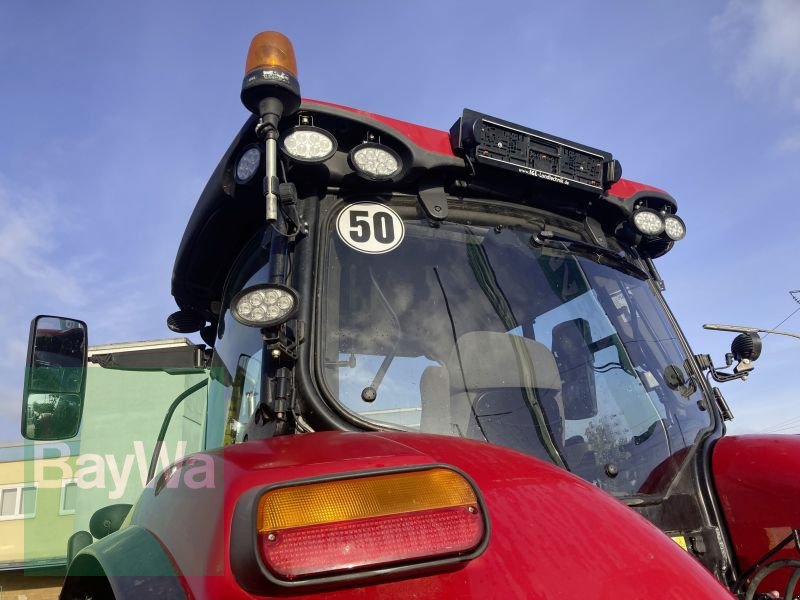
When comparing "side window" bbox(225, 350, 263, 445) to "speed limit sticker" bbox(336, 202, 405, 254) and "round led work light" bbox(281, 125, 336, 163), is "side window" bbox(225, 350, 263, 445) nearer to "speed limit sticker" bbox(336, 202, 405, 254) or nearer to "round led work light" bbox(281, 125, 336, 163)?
"speed limit sticker" bbox(336, 202, 405, 254)

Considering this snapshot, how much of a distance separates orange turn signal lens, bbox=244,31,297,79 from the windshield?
503 mm

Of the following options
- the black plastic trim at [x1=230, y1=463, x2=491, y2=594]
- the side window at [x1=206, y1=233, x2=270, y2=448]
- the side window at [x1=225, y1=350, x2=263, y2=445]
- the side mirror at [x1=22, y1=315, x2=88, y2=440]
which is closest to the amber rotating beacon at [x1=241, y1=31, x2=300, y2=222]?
the side window at [x1=206, y1=233, x2=270, y2=448]

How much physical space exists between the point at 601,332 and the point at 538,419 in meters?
0.53

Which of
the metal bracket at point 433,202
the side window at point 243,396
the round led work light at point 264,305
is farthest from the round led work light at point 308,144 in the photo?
the side window at point 243,396

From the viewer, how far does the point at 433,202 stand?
7.70ft

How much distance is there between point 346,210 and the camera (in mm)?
2246

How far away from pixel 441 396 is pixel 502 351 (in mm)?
257

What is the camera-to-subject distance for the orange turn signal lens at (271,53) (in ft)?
6.61

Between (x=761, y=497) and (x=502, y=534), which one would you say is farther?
(x=761, y=497)

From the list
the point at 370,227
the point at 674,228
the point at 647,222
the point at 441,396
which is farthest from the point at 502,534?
the point at 674,228

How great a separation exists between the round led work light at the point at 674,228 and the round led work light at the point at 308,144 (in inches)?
60.4

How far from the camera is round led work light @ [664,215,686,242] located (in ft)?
9.14

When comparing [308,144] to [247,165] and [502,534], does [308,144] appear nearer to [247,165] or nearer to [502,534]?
[247,165]

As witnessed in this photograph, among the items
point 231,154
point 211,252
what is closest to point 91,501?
point 211,252
